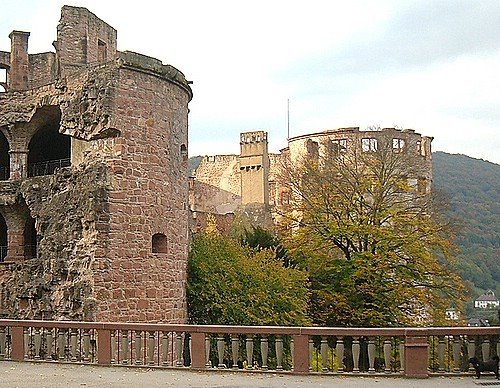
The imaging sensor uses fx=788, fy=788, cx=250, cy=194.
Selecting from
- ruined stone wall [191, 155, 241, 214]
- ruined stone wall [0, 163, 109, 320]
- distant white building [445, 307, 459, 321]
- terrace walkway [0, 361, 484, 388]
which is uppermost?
ruined stone wall [191, 155, 241, 214]

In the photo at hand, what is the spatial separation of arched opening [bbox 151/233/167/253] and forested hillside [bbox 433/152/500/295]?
2882 centimetres

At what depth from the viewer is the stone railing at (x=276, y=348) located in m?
13.2

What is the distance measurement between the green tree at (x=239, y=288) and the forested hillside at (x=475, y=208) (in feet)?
76.0

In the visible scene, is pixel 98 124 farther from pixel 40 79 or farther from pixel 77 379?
pixel 40 79

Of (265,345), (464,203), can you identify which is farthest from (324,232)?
(464,203)

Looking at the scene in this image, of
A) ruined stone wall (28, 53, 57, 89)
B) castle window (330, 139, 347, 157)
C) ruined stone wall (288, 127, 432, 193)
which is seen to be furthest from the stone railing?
castle window (330, 139, 347, 157)

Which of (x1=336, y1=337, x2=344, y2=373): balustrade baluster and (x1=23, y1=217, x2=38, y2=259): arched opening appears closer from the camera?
(x1=336, y1=337, x2=344, y2=373): balustrade baluster

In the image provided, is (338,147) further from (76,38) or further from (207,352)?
(207,352)

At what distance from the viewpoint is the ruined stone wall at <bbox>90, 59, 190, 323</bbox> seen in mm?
21875

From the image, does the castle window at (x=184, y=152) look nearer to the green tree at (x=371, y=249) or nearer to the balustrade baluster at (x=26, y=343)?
the green tree at (x=371, y=249)

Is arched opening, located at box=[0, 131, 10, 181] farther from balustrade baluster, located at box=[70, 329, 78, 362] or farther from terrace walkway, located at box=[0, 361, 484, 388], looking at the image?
terrace walkway, located at box=[0, 361, 484, 388]

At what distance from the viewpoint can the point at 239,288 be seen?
2669 cm

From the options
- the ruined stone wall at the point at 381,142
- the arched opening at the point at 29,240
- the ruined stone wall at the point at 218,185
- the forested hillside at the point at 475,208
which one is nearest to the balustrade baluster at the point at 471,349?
the arched opening at the point at 29,240

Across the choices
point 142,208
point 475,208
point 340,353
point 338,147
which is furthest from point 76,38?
point 475,208
